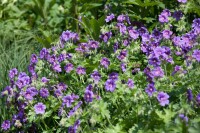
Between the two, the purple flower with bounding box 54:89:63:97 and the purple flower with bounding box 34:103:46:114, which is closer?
the purple flower with bounding box 34:103:46:114

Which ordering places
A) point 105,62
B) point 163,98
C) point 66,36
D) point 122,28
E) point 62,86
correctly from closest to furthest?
1. point 163,98
2. point 105,62
3. point 62,86
4. point 122,28
5. point 66,36

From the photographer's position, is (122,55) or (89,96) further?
(122,55)

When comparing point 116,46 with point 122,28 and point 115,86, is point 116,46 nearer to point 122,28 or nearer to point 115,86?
point 122,28

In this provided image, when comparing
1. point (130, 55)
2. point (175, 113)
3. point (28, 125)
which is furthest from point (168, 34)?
point (28, 125)

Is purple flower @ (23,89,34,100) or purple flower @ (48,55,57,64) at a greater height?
purple flower @ (48,55,57,64)

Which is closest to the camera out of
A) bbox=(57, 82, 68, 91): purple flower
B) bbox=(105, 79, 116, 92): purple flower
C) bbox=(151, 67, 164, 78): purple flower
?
bbox=(151, 67, 164, 78): purple flower

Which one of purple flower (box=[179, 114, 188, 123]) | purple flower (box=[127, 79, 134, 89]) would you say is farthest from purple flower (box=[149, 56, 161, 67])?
purple flower (box=[179, 114, 188, 123])

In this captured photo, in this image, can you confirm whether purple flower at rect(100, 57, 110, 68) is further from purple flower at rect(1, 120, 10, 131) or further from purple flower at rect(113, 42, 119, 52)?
purple flower at rect(1, 120, 10, 131)

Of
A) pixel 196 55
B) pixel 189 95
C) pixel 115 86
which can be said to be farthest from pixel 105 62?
pixel 189 95

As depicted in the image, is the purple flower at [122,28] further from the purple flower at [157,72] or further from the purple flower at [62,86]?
the purple flower at [157,72]

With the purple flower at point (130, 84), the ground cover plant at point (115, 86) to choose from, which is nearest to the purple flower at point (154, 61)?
the ground cover plant at point (115, 86)
